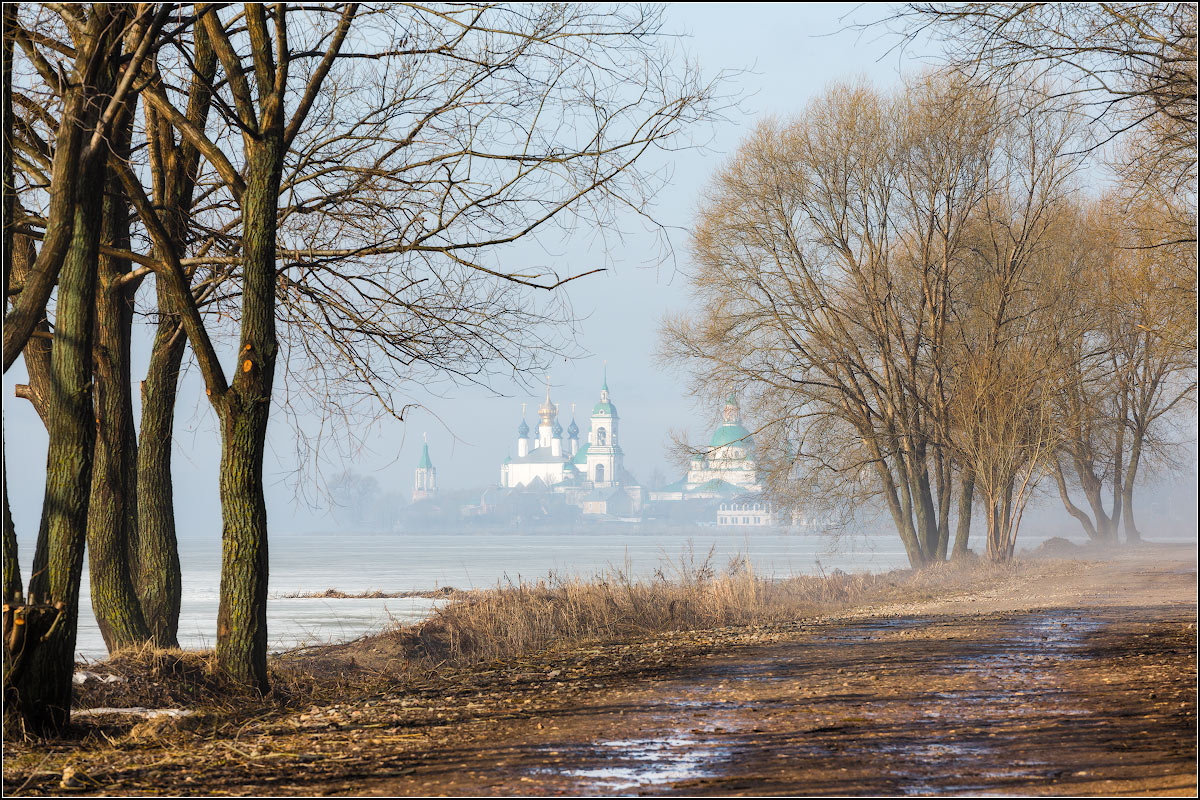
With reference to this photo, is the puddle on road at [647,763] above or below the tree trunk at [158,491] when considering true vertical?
below

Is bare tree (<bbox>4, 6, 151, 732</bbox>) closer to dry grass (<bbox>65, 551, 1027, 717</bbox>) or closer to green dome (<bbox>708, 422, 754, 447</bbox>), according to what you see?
dry grass (<bbox>65, 551, 1027, 717</bbox>)

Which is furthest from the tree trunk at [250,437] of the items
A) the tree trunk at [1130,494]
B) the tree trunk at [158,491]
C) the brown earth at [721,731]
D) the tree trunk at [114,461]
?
the tree trunk at [1130,494]

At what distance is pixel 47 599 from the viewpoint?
6.81 metres

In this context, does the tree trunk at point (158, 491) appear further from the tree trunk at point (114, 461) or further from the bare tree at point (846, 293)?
the bare tree at point (846, 293)

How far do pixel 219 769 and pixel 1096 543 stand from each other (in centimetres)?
3818

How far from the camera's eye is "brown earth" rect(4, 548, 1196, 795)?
5.04 meters

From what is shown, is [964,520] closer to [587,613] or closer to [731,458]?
[731,458]

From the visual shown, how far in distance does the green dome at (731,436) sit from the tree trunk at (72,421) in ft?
75.0

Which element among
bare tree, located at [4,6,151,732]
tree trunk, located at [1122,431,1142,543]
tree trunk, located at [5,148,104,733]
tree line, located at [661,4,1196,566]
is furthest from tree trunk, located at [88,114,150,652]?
tree trunk, located at [1122,431,1142,543]

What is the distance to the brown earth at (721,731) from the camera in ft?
16.5

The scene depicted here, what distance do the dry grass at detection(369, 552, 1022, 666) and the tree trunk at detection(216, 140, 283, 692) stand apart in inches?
104

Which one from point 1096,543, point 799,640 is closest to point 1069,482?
point 1096,543

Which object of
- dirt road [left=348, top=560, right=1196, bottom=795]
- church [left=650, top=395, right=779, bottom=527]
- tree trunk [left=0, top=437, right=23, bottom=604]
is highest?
church [left=650, top=395, right=779, bottom=527]

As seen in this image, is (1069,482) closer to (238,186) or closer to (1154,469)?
(1154,469)
